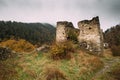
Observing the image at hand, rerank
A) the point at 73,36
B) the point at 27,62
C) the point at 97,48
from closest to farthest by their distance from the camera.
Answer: the point at 27,62, the point at 97,48, the point at 73,36

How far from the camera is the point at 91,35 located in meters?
24.0

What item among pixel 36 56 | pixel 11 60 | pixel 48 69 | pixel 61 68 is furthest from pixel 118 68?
pixel 11 60

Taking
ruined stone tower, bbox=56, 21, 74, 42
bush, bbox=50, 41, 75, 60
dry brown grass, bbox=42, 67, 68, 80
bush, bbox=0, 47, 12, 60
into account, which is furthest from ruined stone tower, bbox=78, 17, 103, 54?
dry brown grass, bbox=42, 67, 68, 80

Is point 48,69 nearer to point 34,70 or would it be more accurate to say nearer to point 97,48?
point 34,70

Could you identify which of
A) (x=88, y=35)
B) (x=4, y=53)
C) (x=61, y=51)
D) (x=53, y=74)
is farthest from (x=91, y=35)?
(x=53, y=74)

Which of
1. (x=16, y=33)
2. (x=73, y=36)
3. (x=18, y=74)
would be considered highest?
(x=16, y=33)

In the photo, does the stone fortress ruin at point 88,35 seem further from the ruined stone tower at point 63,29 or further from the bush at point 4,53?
the bush at point 4,53

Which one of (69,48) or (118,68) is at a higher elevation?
(69,48)

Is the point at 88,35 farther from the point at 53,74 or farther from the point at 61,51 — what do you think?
the point at 53,74

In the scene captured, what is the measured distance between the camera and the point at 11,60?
19406 mm

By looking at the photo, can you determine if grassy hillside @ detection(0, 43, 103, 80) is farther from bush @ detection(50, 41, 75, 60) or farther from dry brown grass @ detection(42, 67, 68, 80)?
bush @ detection(50, 41, 75, 60)

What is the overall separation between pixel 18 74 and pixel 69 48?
253 inches

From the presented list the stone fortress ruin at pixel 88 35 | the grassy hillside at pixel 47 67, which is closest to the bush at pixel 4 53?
the grassy hillside at pixel 47 67

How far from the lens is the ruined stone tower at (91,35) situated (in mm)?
23656
